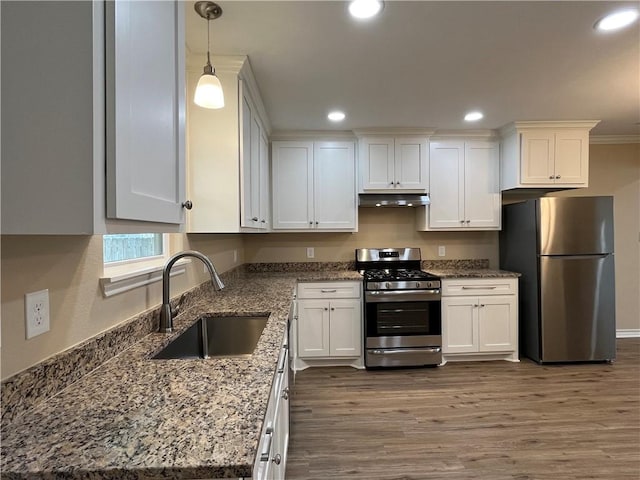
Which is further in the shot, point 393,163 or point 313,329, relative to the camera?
point 393,163

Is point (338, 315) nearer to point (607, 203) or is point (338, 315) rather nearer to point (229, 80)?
point (229, 80)

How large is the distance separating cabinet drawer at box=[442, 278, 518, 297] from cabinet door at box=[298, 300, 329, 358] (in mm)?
1171

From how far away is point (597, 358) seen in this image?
324cm

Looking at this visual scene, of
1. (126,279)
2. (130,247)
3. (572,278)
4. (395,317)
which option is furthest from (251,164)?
(572,278)

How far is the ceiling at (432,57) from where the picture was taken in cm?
162

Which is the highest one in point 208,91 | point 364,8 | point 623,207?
point 364,8

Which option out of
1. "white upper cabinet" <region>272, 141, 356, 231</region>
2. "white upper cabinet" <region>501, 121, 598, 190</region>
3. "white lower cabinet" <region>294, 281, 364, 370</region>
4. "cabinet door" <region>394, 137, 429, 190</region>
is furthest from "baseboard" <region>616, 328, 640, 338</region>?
"white upper cabinet" <region>272, 141, 356, 231</region>

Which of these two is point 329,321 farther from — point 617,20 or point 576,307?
point 617,20

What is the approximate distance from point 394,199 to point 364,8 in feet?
6.75

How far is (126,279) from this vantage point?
4.26ft

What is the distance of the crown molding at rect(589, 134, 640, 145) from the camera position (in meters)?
3.85

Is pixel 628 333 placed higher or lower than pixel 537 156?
lower

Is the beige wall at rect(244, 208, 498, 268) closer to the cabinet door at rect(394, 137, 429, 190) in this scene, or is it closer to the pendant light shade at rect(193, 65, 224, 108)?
the cabinet door at rect(394, 137, 429, 190)

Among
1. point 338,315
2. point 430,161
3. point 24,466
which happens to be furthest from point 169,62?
point 430,161
